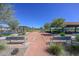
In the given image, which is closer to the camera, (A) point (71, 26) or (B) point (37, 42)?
(A) point (71, 26)

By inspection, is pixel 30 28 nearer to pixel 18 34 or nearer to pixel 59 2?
pixel 18 34

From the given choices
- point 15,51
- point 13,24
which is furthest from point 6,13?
point 15,51

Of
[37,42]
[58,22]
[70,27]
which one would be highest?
[58,22]

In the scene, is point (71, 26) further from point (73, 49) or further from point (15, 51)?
point (15, 51)

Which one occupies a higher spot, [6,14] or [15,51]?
[6,14]

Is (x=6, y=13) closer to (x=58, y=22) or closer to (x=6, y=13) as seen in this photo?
(x=6, y=13)

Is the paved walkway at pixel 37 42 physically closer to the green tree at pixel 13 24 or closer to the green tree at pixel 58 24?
the green tree at pixel 58 24

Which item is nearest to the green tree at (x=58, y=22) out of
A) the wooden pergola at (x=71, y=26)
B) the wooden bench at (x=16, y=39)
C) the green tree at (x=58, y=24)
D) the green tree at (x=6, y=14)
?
the green tree at (x=58, y=24)

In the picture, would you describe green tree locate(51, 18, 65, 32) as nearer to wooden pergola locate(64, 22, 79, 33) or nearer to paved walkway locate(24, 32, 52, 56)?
wooden pergola locate(64, 22, 79, 33)

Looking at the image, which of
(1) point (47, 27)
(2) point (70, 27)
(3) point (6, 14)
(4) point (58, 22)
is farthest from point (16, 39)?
(2) point (70, 27)

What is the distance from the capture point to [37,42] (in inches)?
215

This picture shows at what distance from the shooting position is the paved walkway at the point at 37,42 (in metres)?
5.36

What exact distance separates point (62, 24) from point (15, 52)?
1.24 metres

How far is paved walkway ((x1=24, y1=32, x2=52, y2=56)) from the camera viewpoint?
5356mm
